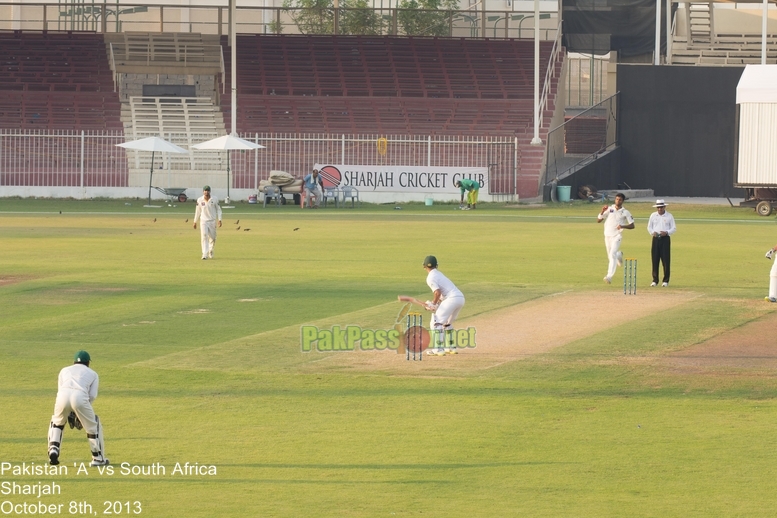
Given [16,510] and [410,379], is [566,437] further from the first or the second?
[16,510]

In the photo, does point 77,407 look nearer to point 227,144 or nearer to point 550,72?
point 227,144

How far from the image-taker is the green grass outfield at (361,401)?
9.44 metres

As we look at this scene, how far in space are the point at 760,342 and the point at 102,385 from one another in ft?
28.4

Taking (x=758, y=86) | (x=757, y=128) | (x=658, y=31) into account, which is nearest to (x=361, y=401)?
(x=757, y=128)

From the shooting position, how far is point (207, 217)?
2545 centimetres

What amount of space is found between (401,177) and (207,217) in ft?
73.9

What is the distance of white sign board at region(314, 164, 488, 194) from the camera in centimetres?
4725

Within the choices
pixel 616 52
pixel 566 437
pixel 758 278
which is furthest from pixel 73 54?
pixel 566 437

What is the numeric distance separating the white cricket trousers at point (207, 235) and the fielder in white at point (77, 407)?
15.8 m

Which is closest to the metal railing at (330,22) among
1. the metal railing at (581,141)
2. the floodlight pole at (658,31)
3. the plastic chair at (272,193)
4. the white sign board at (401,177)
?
the metal railing at (581,141)

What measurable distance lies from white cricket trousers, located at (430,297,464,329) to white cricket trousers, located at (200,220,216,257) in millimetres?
11467

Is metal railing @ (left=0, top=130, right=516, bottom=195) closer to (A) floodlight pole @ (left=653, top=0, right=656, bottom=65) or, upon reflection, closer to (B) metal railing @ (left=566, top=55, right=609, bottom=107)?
(A) floodlight pole @ (left=653, top=0, right=656, bottom=65)

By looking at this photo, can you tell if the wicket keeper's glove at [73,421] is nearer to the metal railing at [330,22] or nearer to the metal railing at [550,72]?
the metal railing at [550,72]

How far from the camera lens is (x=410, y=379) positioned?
13.9 meters
